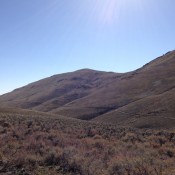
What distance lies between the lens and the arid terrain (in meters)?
10.6

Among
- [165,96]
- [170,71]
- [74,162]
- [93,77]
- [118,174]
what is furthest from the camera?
[93,77]

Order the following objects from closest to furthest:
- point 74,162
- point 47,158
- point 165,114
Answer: point 74,162 < point 47,158 < point 165,114

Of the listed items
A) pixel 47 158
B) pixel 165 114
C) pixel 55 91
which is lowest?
pixel 165 114

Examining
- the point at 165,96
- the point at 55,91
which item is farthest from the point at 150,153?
the point at 55,91

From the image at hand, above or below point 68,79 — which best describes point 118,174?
below

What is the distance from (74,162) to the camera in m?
10.7

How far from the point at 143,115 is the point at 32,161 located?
2179 inches

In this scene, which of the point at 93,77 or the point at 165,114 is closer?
the point at 165,114

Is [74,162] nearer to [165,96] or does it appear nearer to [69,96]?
[165,96]

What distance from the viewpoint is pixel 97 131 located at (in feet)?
80.1

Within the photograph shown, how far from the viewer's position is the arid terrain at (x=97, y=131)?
1061cm

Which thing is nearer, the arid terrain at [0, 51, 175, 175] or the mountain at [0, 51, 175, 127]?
the arid terrain at [0, 51, 175, 175]

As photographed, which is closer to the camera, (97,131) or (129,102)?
(97,131)

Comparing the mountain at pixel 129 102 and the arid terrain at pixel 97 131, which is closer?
the arid terrain at pixel 97 131
